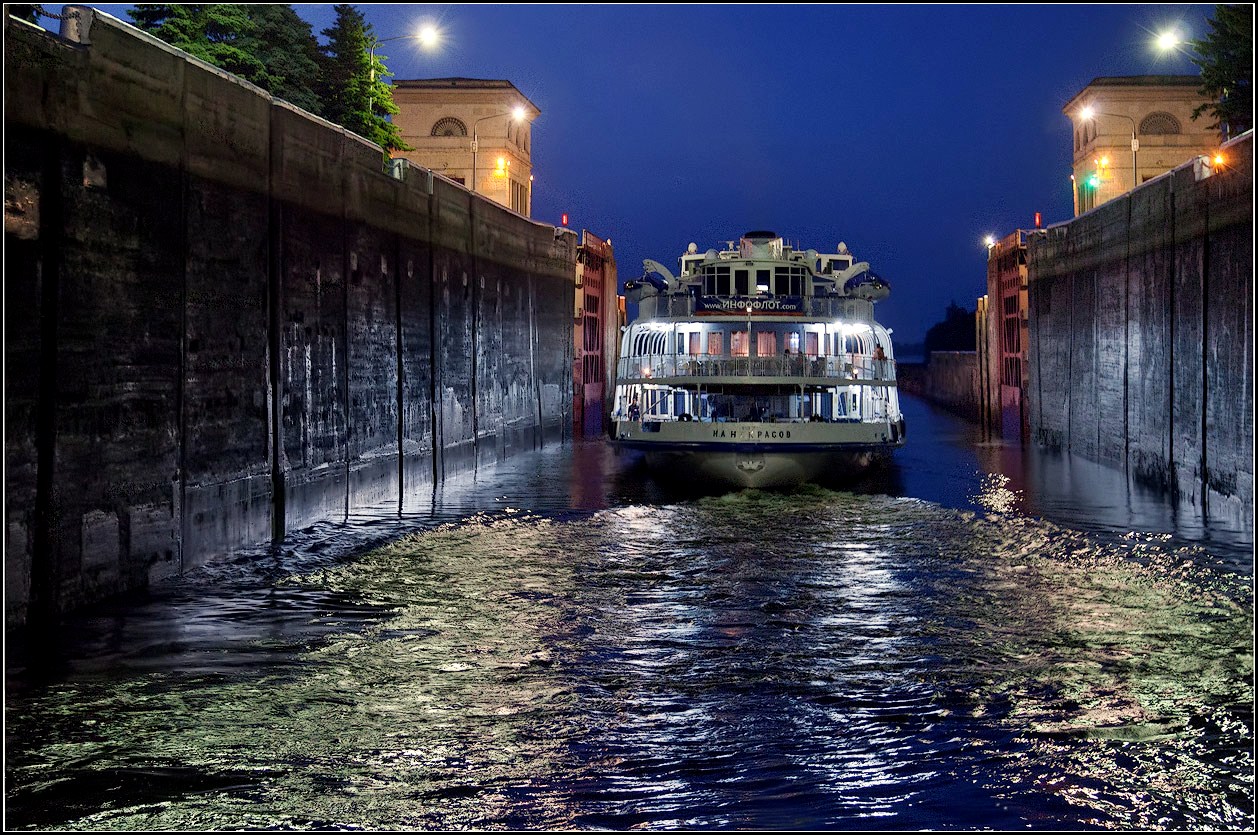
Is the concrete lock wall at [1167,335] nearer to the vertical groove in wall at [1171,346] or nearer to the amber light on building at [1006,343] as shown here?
the vertical groove in wall at [1171,346]

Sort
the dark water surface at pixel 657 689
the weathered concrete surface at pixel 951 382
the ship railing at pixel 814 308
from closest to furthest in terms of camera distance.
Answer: the dark water surface at pixel 657 689 → the ship railing at pixel 814 308 → the weathered concrete surface at pixel 951 382

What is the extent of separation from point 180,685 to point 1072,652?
9292 mm

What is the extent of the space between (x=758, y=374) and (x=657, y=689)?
687 inches

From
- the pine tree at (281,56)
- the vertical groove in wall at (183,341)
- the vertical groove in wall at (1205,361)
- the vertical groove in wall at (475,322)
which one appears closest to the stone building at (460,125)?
the pine tree at (281,56)

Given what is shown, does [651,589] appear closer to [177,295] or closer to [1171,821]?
[177,295]

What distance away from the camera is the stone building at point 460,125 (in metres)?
80.1

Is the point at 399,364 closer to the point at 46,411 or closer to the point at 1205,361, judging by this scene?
the point at 46,411

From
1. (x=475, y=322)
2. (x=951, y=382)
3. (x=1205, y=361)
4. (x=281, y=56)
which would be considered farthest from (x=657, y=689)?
(x=951, y=382)

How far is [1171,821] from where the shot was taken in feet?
28.5

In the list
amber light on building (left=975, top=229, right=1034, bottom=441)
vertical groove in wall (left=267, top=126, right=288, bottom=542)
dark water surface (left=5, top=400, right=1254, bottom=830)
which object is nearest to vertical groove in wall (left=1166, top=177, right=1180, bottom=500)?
dark water surface (left=5, top=400, right=1254, bottom=830)

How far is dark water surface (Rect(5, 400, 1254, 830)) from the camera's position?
9.07 metres

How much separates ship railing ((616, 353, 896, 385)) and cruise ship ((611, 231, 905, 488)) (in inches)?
1.3

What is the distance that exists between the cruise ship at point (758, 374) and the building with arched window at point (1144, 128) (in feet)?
173

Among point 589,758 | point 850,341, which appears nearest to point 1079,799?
point 589,758
